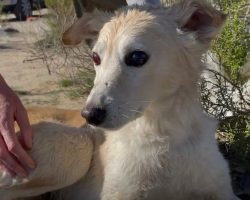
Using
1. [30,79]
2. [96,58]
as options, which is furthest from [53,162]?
[30,79]

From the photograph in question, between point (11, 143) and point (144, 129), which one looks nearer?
point (11, 143)

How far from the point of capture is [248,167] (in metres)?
4.51

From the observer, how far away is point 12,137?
10.8 feet

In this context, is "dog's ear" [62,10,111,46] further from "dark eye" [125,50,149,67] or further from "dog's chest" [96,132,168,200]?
"dog's chest" [96,132,168,200]

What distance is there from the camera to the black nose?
9.62 feet

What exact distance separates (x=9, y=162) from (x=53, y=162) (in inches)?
11.0

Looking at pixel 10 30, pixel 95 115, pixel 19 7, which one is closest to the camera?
pixel 95 115

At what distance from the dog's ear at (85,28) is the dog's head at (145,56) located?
161 mm

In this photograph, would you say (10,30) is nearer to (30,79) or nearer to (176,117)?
(30,79)

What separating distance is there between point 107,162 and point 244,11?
1.95 m

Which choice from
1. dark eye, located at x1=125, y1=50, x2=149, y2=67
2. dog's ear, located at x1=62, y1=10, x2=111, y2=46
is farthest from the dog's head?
dog's ear, located at x1=62, y1=10, x2=111, y2=46

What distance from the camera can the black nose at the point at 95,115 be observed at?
2.93 metres

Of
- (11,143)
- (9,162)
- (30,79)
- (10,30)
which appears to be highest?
(11,143)

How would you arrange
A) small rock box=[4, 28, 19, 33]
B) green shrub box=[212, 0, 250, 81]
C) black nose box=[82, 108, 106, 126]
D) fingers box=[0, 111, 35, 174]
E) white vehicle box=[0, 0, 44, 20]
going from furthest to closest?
white vehicle box=[0, 0, 44, 20]
small rock box=[4, 28, 19, 33]
green shrub box=[212, 0, 250, 81]
fingers box=[0, 111, 35, 174]
black nose box=[82, 108, 106, 126]
